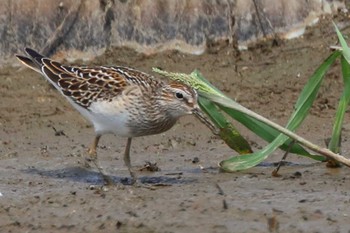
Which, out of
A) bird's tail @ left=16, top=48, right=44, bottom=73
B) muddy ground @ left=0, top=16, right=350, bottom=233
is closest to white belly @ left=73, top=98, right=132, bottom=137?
muddy ground @ left=0, top=16, right=350, bottom=233

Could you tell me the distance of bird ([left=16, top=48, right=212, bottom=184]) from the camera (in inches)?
390

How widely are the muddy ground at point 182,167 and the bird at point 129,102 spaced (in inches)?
16.9

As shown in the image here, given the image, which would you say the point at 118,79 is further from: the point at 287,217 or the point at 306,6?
the point at 306,6

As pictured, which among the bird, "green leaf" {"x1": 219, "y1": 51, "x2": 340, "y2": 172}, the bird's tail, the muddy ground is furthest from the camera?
the bird's tail

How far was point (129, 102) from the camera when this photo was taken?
9.94 metres

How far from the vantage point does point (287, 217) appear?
8.70m

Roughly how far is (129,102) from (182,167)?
89 cm

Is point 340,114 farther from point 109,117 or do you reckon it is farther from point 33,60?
point 33,60

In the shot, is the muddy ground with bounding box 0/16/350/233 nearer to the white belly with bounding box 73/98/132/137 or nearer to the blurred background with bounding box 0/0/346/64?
the blurred background with bounding box 0/0/346/64

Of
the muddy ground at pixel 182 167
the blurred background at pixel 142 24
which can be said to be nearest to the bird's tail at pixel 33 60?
the muddy ground at pixel 182 167

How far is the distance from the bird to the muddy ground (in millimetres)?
429

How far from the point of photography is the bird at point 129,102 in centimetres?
990

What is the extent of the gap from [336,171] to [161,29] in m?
3.33

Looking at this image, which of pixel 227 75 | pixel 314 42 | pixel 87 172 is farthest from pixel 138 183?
pixel 314 42
